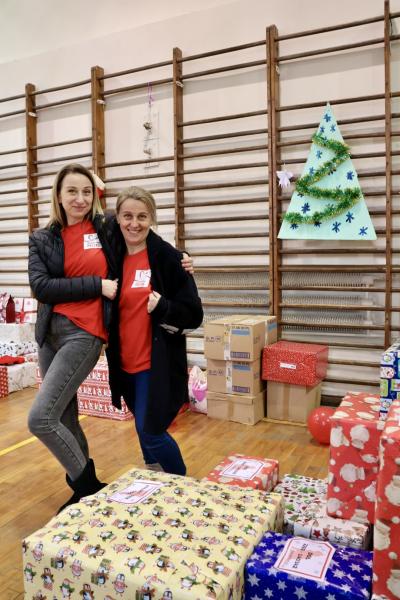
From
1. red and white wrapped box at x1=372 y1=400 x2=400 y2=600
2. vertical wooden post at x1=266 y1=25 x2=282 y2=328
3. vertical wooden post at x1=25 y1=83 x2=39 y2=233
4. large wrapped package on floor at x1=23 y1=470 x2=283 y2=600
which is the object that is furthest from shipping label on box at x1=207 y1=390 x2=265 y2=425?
vertical wooden post at x1=25 y1=83 x2=39 y2=233

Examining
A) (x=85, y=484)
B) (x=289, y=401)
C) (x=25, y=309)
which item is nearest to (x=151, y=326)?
(x=85, y=484)

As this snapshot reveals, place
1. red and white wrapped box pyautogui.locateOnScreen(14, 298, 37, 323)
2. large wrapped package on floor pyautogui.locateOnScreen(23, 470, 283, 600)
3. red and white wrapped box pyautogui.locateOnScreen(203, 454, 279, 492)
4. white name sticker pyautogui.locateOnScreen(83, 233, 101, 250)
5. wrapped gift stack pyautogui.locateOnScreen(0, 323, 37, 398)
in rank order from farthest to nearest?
red and white wrapped box pyautogui.locateOnScreen(14, 298, 37, 323)
wrapped gift stack pyautogui.locateOnScreen(0, 323, 37, 398)
white name sticker pyautogui.locateOnScreen(83, 233, 101, 250)
red and white wrapped box pyautogui.locateOnScreen(203, 454, 279, 492)
large wrapped package on floor pyautogui.locateOnScreen(23, 470, 283, 600)

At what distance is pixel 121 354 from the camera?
207cm

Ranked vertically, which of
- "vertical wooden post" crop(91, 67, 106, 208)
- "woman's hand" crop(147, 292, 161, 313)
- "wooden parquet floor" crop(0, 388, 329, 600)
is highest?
"vertical wooden post" crop(91, 67, 106, 208)

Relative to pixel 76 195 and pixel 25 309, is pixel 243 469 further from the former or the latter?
pixel 25 309

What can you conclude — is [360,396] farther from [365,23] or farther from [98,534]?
[365,23]

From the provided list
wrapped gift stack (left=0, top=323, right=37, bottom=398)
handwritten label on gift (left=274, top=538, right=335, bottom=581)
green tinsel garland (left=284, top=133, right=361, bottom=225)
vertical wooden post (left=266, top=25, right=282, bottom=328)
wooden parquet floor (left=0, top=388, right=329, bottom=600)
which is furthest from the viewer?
wrapped gift stack (left=0, top=323, right=37, bottom=398)

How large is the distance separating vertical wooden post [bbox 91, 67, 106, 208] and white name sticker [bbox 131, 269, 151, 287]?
10.5 ft

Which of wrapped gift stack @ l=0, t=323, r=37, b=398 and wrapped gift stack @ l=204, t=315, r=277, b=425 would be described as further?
wrapped gift stack @ l=0, t=323, r=37, b=398

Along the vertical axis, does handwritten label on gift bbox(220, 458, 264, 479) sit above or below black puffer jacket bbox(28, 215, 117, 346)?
below

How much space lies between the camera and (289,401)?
3.61m

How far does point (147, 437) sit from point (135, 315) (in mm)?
492

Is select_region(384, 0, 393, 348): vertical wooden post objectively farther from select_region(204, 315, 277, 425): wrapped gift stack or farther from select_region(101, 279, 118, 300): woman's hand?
select_region(101, 279, 118, 300): woman's hand

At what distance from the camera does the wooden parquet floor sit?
86.0 inches
